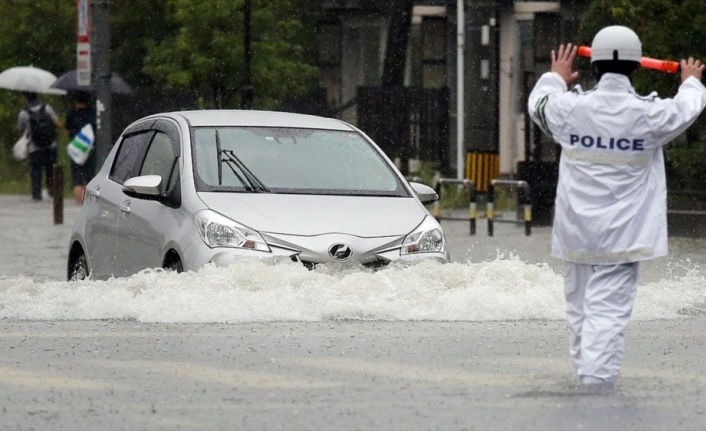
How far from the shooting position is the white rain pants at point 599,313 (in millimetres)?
8109

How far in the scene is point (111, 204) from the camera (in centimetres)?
1284

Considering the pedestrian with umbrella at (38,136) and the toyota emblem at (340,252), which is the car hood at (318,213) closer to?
the toyota emblem at (340,252)

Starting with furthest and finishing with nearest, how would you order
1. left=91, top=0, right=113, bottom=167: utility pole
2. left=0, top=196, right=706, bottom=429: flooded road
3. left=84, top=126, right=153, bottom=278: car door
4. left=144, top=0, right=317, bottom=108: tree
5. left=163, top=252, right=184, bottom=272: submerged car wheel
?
1. left=144, top=0, right=317, bottom=108: tree
2. left=91, top=0, right=113, bottom=167: utility pole
3. left=84, top=126, right=153, bottom=278: car door
4. left=163, top=252, right=184, bottom=272: submerged car wheel
5. left=0, top=196, right=706, bottom=429: flooded road

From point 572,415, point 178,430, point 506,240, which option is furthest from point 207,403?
point 506,240

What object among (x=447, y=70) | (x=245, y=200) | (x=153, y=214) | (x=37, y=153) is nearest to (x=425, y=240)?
(x=245, y=200)

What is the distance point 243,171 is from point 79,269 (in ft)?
6.56

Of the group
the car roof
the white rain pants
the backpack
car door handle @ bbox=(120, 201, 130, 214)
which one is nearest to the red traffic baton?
the white rain pants

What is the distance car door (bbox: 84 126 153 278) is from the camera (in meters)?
12.6

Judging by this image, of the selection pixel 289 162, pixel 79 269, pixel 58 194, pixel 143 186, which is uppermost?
pixel 289 162

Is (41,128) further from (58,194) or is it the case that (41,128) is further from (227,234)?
(227,234)

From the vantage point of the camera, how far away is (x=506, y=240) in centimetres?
2194

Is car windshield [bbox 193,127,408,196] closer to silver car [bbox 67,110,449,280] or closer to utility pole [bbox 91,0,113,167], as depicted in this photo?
silver car [bbox 67,110,449,280]

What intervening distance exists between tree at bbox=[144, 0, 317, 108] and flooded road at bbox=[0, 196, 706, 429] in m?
25.3

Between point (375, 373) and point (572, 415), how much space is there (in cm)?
148
